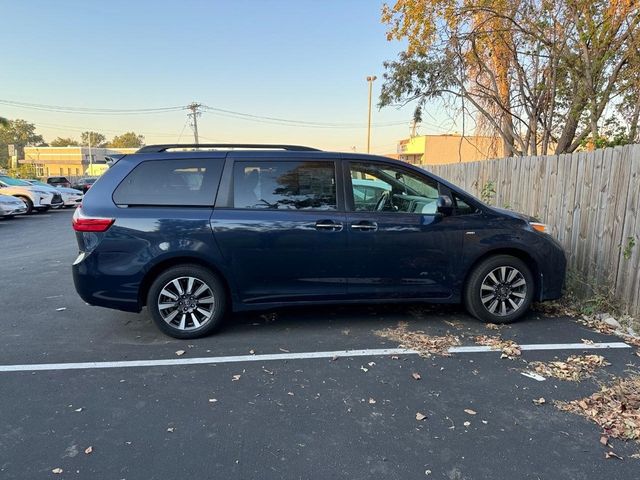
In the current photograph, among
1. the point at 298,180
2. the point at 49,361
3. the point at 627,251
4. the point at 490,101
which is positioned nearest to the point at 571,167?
the point at 627,251

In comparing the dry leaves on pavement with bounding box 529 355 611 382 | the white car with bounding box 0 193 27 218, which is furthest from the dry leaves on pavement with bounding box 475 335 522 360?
the white car with bounding box 0 193 27 218

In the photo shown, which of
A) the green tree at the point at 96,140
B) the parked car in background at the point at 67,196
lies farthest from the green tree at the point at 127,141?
the parked car in background at the point at 67,196

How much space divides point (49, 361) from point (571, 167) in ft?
20.8

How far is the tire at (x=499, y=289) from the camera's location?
4797 millimetres

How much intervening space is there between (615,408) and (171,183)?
418cm

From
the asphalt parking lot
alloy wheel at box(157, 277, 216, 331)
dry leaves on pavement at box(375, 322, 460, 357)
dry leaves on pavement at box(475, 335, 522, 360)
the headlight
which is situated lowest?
the asphalt parking lot

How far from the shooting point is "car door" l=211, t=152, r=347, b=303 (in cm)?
439

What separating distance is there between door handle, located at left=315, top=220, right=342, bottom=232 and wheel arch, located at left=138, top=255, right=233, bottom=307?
1.07 m

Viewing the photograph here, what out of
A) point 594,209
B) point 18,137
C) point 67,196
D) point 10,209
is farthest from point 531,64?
point 18,137

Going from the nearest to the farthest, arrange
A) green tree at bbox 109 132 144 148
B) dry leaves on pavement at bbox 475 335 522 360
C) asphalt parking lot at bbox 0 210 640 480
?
asphalt parking lot at bbox 0 210 640 480, dry leaves on pavement at bbox 475 335 522 360, green tree at bbox 109 132 144 148

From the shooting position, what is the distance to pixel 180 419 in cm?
310

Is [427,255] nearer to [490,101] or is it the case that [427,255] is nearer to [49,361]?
[49,361]

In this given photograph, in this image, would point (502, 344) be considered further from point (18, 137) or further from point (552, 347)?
point (18, 137)

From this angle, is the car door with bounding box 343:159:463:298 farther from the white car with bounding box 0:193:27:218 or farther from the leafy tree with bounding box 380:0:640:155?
the white car with bounding box 0:193:27:218
